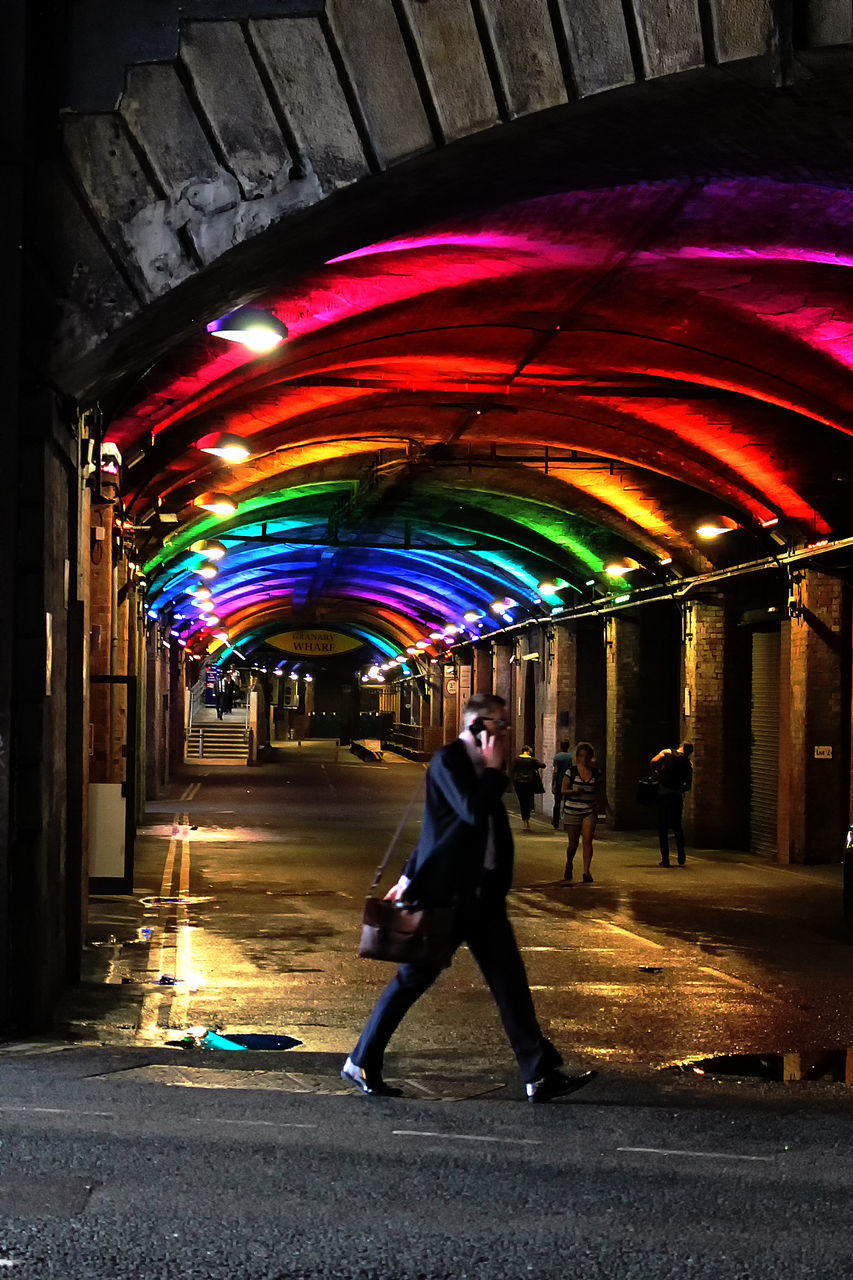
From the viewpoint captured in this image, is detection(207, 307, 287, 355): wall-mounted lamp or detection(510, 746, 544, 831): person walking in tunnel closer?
detection(207, 307, 287, 355): wall-mounted lamp

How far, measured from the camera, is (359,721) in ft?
255

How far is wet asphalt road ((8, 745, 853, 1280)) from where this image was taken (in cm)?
444

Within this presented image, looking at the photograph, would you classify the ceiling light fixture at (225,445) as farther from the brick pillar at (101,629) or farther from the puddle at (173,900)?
the puddle at (173,900)

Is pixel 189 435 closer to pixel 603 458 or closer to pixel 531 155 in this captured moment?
pixel 603 458

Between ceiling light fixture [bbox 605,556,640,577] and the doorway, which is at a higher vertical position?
ceiling light fixture [bbox 605,556,640,577]

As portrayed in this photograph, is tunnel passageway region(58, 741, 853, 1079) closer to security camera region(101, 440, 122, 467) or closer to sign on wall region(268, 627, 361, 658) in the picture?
security camera region(101, 440, 122, 467)

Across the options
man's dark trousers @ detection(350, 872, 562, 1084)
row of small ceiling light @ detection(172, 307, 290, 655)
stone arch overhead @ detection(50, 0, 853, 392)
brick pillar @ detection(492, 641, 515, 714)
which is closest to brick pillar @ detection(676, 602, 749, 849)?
row of small ceiling light @ detection(172, 307, 290, 655)

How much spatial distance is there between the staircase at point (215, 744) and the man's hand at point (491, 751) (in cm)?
4699

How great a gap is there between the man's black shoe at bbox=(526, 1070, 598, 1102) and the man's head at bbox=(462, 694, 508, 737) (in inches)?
60.0

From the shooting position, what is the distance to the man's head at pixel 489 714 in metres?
6.26

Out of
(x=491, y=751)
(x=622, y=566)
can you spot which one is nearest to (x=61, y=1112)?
(x=491, y=751)

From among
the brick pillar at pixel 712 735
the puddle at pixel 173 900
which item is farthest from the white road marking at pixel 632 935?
the brick pillar at pixel 712 735

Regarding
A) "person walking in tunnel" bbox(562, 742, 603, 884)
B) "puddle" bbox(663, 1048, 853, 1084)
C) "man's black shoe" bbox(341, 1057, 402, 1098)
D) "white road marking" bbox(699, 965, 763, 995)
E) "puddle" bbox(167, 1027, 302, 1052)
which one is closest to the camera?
"man's black shoe" bbox(341, 1057, 402, 1098)

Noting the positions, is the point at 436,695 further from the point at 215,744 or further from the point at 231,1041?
the point at 231,1041
